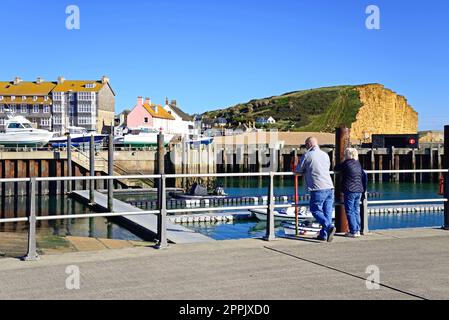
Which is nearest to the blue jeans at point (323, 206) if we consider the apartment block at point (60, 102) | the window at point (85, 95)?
the apartment block at point (60, 102)

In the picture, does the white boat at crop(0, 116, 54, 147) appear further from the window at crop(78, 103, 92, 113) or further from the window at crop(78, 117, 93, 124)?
the window at crop(78, 117, 93, 124)

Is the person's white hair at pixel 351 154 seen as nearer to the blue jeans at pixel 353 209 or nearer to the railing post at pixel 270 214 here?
the blue jeans at pixel 353 209

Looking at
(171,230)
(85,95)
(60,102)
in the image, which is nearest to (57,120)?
(60,102)

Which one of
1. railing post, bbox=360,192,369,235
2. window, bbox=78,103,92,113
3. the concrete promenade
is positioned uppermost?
window, bbox=78,103,92,113

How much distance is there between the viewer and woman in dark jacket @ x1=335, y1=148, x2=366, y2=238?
30.3ft

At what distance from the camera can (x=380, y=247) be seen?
8.64 metres

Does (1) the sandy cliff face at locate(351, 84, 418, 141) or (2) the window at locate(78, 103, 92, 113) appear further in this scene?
(1) the sandy cliff face at locate(351, 84, 418, 141)

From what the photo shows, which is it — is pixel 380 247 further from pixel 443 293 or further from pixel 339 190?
pixel 443 293

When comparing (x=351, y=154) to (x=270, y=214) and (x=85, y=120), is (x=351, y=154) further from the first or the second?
(x=85, y=120)

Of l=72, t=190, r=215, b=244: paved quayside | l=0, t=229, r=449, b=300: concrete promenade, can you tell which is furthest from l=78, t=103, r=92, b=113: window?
l=0, t=229, r=449, b=300: concrete promenade

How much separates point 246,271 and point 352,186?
3.08 meters

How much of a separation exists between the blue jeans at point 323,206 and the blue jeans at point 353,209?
0.48 metres
